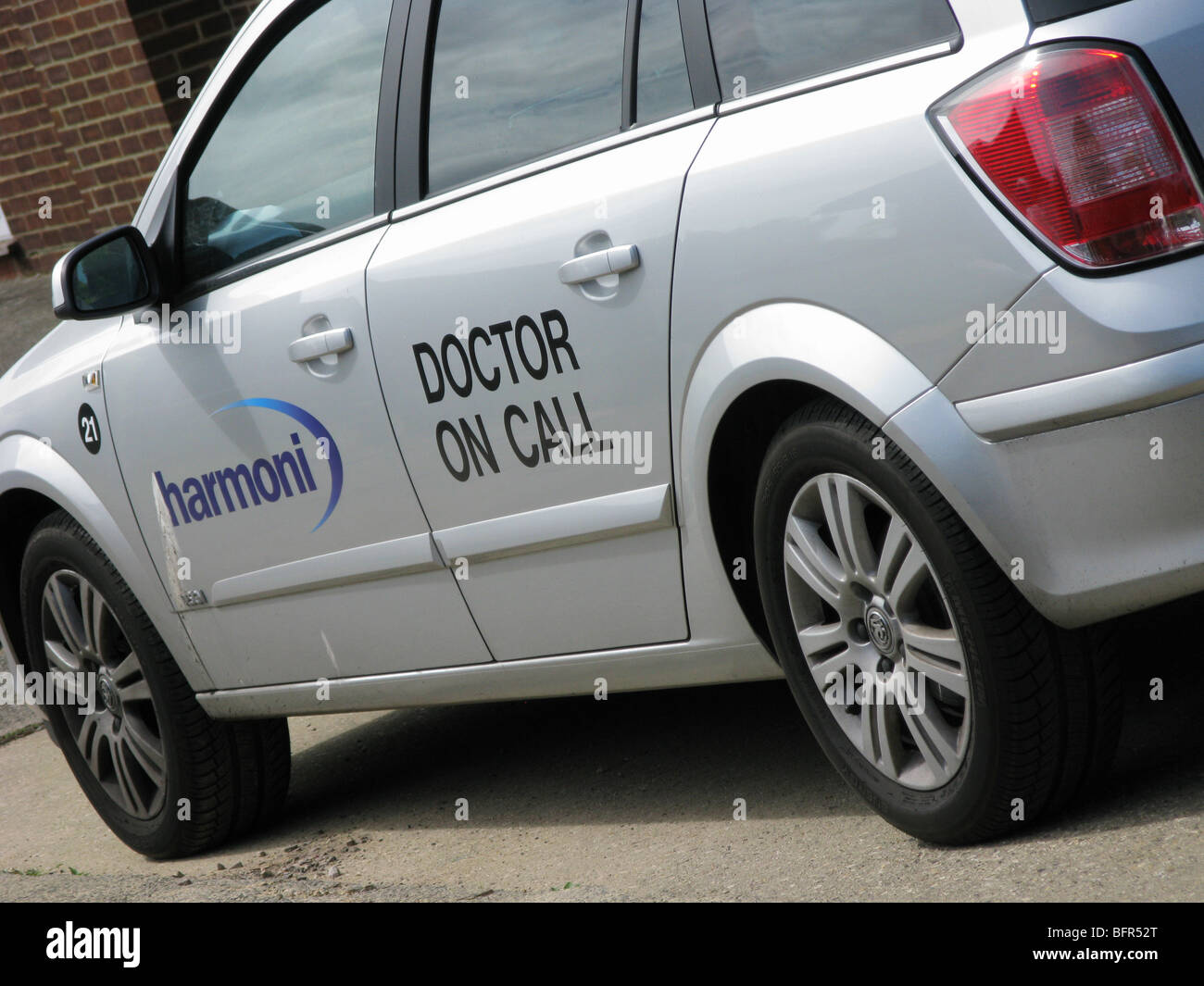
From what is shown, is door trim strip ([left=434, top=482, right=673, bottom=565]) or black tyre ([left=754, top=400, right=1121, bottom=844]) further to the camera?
door trim strip ([left=434, top=482, right=673, bottom=565])

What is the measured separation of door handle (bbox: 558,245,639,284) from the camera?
2875mm

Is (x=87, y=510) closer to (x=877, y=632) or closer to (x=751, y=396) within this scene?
(x=751, y=396)

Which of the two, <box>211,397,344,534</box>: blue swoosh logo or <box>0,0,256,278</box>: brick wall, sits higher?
<box>0,0,256,278</box>: brick wall

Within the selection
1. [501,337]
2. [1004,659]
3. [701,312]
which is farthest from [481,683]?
[1004,659]

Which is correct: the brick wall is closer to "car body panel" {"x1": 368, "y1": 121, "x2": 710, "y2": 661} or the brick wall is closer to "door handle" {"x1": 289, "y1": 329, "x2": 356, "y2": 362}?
"door handle" {"x1": 289, "y1": 329, "x2": 356, "y2": 362}

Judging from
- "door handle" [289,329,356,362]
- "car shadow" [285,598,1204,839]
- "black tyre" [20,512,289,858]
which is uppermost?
"door handle" [289,329,356,362]

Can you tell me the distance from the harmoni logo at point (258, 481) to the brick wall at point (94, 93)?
4.77 meters

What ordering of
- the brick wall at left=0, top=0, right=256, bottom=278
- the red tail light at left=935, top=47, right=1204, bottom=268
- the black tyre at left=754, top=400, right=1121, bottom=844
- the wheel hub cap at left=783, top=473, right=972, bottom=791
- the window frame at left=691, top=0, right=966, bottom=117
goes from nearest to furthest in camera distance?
the red tail light at left=935, top=47, right=1204, bottom=268, the window frame at left=691, top=0, right=966, bottom=117, the black tyre at left=754, top=400, right=1121, bottom=844, the wheel hub cap at left=783, top=473, right=972, bottom=791, the brick wall at left=0, top=0, right=256, bottom=278

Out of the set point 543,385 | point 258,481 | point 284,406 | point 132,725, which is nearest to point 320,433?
point 284,406

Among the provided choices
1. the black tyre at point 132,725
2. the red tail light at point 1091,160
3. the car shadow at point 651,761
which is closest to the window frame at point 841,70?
the red tail light at point 1091,160

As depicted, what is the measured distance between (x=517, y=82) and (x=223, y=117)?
1.10 m

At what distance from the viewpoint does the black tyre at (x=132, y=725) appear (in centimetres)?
426

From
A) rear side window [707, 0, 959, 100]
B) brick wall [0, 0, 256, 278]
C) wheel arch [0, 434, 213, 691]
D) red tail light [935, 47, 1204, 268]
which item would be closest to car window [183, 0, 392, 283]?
wheel arch [0, 434, 213, 691]

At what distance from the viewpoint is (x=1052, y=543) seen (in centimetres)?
240
